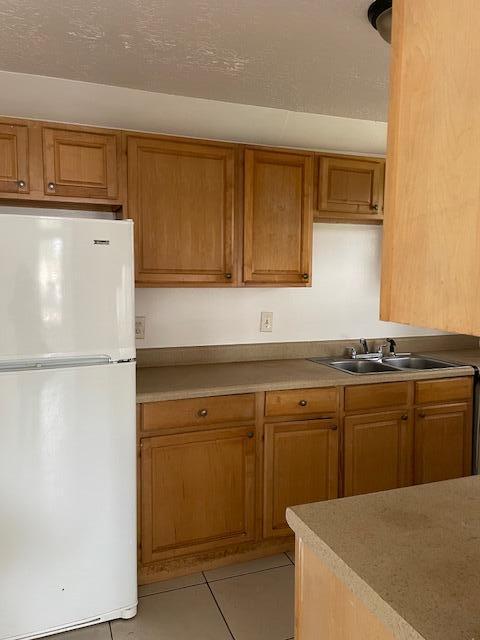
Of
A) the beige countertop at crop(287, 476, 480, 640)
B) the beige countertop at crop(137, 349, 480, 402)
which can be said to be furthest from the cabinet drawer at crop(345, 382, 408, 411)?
the beige countertop at crop(287, 476, 480, 640)

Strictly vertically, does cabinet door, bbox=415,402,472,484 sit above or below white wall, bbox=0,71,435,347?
below

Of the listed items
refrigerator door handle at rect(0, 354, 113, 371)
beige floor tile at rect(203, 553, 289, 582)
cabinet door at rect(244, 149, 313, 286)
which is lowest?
beige floor tile at rect(203, 553, 289, 582)

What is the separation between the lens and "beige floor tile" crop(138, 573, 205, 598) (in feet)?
7.09

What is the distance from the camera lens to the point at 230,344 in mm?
2852

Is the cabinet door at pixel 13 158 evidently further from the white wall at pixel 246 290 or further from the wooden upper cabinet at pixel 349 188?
the wooden upper cabinet at pixel 349 188

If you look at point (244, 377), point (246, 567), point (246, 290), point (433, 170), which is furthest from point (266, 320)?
point (433, 170)

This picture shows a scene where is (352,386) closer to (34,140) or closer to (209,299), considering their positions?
(209,299)

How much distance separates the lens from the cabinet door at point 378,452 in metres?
2.50

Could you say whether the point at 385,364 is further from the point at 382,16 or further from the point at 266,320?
the point at 382,16

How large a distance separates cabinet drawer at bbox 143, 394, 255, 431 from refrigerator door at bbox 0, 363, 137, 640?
19 cm

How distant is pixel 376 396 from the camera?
8.29 feet

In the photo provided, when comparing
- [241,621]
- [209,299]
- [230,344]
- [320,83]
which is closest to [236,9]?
[320,83]

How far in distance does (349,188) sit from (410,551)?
2.21 metres

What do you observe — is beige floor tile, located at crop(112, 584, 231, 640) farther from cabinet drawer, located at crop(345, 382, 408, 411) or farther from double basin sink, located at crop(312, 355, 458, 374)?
double basin sink, located at crop(312, 355, 458, 374)
